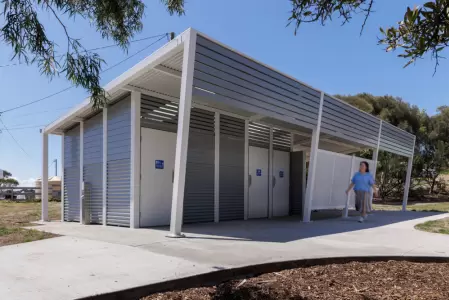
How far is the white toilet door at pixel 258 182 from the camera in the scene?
12086 mm

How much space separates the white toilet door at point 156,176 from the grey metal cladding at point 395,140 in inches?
370

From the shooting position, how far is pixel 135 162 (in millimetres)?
9188

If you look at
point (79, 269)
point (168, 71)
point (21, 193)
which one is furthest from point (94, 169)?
→ point (21, 193)

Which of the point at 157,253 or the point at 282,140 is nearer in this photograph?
the point at 157,253

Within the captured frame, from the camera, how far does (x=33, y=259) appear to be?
208 inches

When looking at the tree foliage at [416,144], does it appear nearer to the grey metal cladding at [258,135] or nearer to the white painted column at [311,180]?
the grey metal cladding at [258,135]

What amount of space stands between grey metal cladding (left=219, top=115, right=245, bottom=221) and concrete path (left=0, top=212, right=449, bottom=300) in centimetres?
259

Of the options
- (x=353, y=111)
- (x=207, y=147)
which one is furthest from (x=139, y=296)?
(x=353, y=111)

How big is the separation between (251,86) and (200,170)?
296 centimetres

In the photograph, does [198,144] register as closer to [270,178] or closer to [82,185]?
[270,178]

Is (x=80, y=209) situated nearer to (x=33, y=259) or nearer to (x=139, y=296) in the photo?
(x=33, y=259)

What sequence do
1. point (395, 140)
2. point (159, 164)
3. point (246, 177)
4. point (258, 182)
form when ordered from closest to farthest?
point (159, 164), point (246, 177), point (258, 182), point (395, 140)

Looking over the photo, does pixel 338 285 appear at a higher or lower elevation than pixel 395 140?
lower

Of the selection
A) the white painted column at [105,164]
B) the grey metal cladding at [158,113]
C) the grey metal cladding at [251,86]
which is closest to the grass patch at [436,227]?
the grey metal cladding at [251,86]
